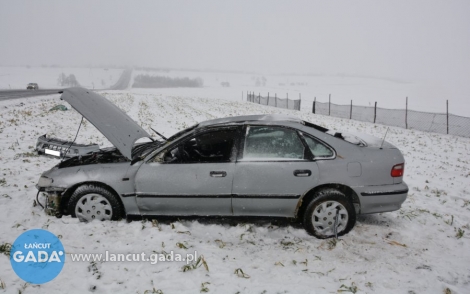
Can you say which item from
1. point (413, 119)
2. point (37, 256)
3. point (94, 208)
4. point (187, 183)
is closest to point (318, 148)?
point (187, 183)

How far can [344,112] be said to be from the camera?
21.9 m

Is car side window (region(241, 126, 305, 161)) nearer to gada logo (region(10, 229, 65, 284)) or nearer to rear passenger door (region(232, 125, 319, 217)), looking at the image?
rear passenger door (region(232, 125, 319, 217))

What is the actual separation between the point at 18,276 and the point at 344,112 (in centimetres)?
2180

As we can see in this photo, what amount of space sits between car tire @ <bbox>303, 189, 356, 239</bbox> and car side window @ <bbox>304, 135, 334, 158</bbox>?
1.52ft

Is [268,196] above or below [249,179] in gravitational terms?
below

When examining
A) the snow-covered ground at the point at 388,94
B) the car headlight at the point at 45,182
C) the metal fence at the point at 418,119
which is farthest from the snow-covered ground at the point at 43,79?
the car headlight at the point at 45,182

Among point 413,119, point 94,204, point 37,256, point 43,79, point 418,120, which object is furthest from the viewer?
point 43,79

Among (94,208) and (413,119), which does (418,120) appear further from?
(94,208)

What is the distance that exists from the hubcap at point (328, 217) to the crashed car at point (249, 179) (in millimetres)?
12

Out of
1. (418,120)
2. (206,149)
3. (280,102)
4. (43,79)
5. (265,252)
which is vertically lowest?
(265,252)

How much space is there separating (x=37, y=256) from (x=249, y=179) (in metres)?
2.57

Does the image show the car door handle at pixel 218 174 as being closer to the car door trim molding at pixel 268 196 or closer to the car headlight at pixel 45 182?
the car door trim molding at pixel 268 196

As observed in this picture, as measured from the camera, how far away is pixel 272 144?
3.95 meters

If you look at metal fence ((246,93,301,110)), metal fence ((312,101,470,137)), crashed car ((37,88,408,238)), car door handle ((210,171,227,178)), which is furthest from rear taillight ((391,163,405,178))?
metal fence ((246,93,301,110))
